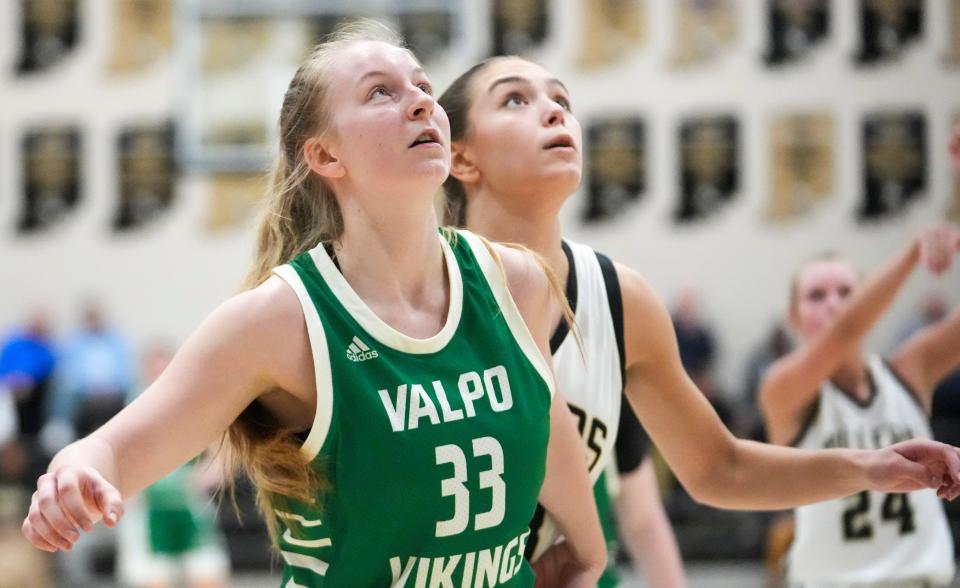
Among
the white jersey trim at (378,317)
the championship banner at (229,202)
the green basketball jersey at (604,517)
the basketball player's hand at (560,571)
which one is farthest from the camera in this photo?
the championship banner at (229,202)

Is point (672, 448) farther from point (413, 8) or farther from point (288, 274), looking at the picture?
point (413, 8)

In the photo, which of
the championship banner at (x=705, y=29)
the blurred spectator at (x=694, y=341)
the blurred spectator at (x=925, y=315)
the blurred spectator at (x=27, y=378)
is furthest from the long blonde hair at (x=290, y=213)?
the championship banner at (x=705, y=29)

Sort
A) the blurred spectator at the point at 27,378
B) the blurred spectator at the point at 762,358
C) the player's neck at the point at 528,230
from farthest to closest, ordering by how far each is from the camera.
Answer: the blurred spectator at the point at 762,358 < the blurred spectator at the point at 27,378 < the player's neck at the point at 528,230

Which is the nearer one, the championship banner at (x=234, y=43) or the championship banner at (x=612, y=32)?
the championship banner at (x=234, y=43)

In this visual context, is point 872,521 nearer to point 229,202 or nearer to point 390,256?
point 390,256

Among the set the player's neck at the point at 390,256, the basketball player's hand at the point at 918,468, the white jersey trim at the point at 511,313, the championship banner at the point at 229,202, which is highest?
the player's neck at the point at 390,256

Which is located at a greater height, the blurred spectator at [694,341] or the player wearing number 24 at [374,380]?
the player wearing number 24 at [374,380]

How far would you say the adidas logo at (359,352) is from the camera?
7.52 feet

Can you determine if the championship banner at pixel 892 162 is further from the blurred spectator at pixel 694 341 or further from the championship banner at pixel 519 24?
the championship banner at pixel 519 24

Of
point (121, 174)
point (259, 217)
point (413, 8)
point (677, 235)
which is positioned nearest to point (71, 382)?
point (121, 174)

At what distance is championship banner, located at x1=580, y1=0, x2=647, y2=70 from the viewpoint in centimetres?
1309

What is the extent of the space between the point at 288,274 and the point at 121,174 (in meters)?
11.5

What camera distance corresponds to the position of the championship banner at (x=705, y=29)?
13.0m

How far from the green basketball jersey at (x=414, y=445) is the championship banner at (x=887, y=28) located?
37.4 ft
